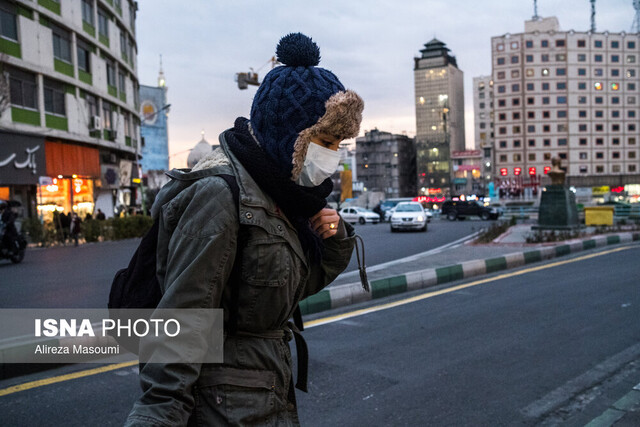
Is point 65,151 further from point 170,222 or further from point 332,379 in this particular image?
point 170,222

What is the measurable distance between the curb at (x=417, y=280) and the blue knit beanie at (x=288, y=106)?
5.28 meters

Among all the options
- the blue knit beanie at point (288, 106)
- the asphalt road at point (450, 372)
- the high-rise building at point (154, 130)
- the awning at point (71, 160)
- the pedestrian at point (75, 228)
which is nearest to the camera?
the blue knit beanie at point (288, 106)

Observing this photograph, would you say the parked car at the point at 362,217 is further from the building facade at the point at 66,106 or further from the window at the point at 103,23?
the window at the point at 103,23

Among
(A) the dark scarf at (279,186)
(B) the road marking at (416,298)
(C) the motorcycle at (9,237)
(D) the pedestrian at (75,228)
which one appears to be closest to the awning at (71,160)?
(D) the pedestrian at (75,228)

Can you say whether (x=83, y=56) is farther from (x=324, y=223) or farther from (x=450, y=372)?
(x=324, y=223)

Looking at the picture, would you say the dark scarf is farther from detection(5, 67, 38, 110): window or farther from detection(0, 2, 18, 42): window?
detection(0, 2, 18, 42): window

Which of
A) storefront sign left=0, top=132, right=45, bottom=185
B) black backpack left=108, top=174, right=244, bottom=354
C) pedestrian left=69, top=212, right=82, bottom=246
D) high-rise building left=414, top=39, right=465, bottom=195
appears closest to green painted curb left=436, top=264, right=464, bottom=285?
black backpack left=108, top=174, right=244, bottom=354

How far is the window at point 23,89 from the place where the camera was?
73.9ft

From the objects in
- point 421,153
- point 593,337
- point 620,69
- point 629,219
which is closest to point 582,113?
point 620,69

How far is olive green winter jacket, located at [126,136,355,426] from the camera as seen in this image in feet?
4.97

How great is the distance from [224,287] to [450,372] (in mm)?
3493

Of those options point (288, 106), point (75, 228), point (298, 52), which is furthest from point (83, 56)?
point (288, 106)

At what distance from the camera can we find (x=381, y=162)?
112250mm

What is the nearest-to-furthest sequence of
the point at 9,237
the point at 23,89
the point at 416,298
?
1. the point at 416,298
2. the point at 9,237
3. the point at 23,89
